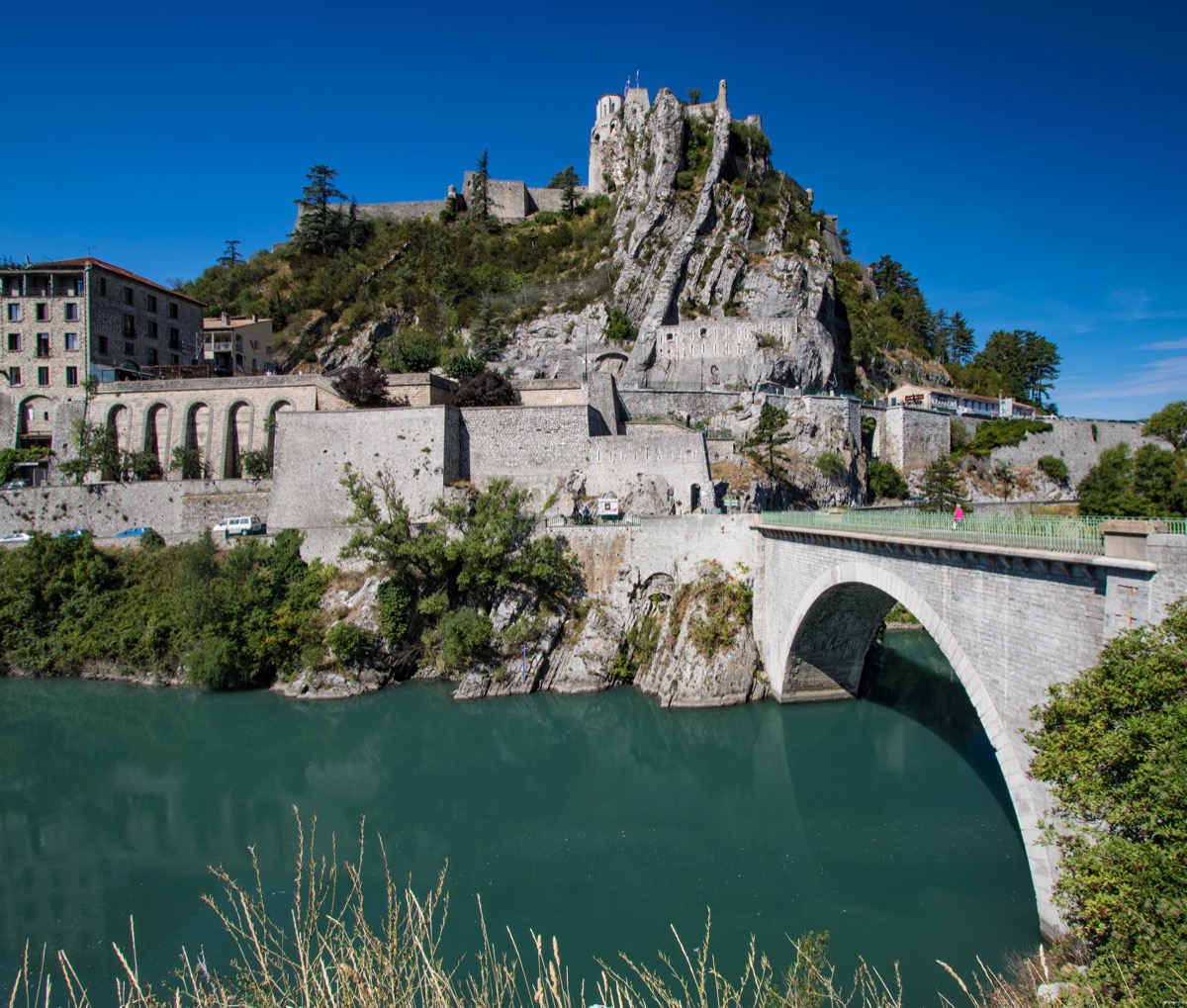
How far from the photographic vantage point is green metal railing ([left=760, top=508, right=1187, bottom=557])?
10406 mm

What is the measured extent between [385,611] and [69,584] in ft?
42.2

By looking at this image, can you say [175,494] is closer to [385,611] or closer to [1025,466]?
[385,611]

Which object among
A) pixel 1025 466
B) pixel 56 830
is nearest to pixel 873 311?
pixel 1025 466

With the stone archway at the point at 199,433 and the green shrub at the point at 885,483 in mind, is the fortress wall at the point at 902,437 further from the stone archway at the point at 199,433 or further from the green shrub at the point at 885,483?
the stone archway at the point at 199,433

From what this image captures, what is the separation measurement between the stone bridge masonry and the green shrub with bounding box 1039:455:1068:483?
28161 millimetres

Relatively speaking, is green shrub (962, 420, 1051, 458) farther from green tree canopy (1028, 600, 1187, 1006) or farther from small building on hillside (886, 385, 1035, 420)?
green tree canopy (1028, 600, 1187, 1006)

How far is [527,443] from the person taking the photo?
102ft

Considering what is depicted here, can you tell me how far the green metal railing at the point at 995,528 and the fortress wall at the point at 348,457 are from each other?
54.5ft

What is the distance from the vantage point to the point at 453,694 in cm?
2452

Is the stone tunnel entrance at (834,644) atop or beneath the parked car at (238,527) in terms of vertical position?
beneath

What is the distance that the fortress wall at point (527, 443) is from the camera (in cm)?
3073

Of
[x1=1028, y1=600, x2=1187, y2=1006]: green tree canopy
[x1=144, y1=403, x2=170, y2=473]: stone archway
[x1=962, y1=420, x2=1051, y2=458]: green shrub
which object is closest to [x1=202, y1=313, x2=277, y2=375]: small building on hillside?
[x1=144, y1=403, x2=170, y2=473]: stone archway

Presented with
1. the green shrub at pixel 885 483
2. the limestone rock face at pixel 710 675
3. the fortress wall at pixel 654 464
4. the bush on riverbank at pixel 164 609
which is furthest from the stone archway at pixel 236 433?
the green shrub at pixel 885 483

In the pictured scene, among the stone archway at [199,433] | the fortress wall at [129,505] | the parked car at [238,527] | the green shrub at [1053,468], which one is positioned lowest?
the parked car at [238,527]
